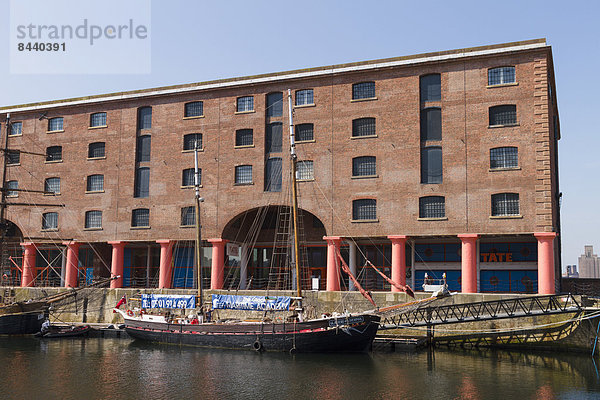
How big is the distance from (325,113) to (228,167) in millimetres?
9025

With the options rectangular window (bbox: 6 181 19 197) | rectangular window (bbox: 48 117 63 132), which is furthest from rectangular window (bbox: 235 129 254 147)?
rectangular window (bbox: 6 181 19 197)

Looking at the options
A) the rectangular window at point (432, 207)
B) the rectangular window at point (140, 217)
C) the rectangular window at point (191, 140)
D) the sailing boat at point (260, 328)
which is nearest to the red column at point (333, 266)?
the sailing boat at point (260, 328)

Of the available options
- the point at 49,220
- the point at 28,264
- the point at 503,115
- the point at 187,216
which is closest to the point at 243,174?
the point at 187,216

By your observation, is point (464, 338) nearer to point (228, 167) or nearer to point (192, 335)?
point (192, 335)

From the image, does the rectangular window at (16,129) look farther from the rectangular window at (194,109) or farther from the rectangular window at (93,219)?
the rectangular window at (194,109)

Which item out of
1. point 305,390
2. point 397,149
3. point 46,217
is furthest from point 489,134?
point 46,217

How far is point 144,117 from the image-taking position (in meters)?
49.8

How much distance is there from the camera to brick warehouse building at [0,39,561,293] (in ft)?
129

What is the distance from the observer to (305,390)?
2422 cm

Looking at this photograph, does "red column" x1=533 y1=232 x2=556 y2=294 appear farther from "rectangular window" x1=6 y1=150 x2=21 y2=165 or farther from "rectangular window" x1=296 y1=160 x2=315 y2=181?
"rectangular window" x1=6 y1=150 x2=21 y2=165

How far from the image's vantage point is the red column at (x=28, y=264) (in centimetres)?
5181

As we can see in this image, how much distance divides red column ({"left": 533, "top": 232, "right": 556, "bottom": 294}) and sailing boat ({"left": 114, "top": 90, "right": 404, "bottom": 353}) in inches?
460

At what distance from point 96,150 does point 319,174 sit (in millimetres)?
21275

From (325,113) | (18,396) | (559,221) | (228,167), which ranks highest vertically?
(325,113)
